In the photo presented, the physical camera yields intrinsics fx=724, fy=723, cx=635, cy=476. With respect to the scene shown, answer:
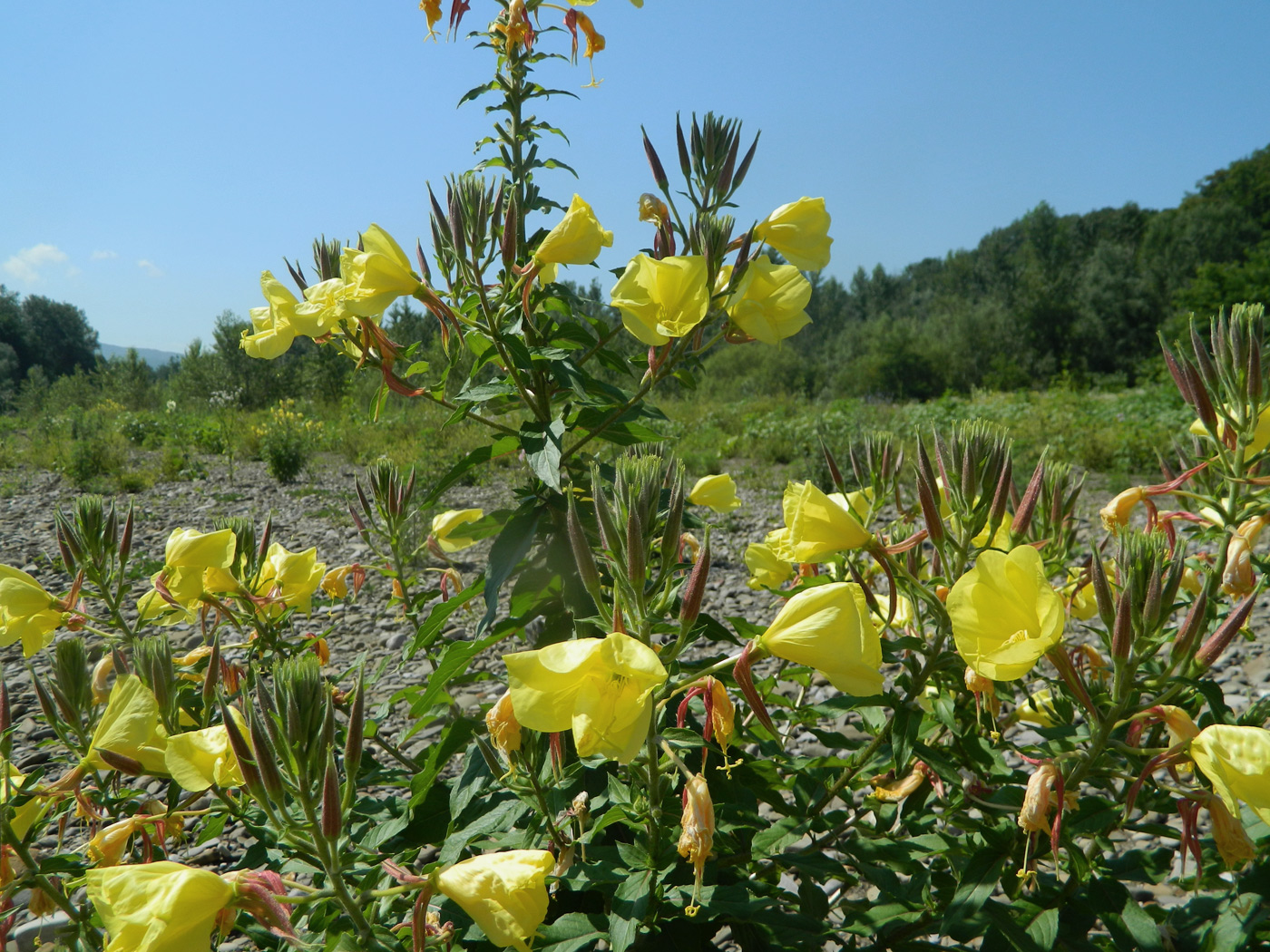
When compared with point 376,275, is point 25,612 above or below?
below

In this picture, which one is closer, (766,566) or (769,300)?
(769,300)

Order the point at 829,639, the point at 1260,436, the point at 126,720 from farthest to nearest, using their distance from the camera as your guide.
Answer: the point at 1260,436, the point at 126,720, the point at 829,639

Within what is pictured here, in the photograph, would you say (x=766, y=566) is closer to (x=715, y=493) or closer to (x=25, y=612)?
(x=715, y=493)

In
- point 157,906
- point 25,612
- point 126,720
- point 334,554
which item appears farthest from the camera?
A: point 334,554

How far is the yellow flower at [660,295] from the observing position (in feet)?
3.54

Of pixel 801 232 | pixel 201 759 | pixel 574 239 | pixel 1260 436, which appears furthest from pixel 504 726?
pixel 1260 436

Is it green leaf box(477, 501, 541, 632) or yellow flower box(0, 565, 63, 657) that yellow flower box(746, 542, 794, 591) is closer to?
green leaf box(477, 501, 541, 632)

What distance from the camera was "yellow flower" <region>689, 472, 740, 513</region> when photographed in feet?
4.93

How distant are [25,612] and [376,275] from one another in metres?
0.85

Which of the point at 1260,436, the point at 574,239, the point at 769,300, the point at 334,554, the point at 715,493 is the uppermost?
the point at 574,239

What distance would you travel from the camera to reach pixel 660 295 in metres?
1.11

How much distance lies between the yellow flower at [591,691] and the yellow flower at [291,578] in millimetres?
928

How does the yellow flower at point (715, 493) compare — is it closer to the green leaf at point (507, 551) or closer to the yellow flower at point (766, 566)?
the yellow flower at point (766, 566)

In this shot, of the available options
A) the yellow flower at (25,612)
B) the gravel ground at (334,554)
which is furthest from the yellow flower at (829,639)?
the yellow flower at (25,612)
